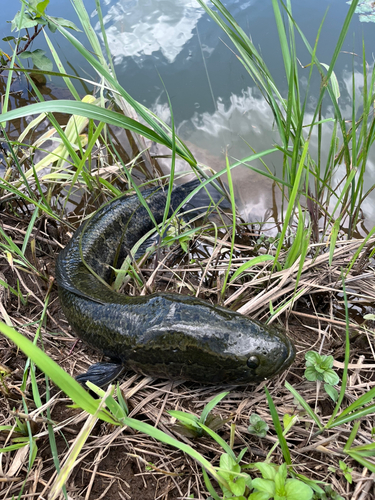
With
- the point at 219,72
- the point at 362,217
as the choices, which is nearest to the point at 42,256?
the point at 362,217

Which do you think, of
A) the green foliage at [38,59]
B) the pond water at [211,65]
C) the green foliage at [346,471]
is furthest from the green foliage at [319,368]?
the green foliage at [38,59]

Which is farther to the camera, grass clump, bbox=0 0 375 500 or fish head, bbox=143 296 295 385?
fish head, bbox=143 296 295 385

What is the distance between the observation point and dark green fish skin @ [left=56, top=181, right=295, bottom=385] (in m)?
1.98

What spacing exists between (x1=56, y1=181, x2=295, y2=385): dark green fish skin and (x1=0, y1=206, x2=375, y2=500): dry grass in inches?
5.6

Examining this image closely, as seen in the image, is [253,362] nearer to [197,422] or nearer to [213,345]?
[213,345]

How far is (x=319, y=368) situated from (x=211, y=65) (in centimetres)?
414

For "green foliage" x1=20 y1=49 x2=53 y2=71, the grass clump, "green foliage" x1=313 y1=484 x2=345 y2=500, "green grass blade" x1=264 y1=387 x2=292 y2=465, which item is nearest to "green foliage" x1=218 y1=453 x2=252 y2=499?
the grass clump

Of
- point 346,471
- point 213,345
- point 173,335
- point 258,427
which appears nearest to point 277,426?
point 258,427

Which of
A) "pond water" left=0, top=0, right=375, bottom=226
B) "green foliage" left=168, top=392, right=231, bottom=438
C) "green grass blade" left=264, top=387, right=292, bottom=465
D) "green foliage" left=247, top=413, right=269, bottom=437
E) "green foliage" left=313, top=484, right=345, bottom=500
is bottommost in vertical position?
"green foliage" left=313, top=484, right=345, bottom=500

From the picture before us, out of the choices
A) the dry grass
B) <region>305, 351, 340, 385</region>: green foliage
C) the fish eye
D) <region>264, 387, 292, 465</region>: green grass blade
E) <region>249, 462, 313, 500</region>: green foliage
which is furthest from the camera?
the fish eye

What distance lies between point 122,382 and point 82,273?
3.08 ft

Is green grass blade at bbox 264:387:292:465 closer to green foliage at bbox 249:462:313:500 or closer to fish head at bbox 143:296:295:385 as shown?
green foliage at bbox 249:462:313:500

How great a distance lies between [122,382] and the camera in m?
2.26

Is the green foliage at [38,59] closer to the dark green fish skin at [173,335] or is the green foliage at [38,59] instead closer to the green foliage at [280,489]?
the dark green fish skin at [173,335]
